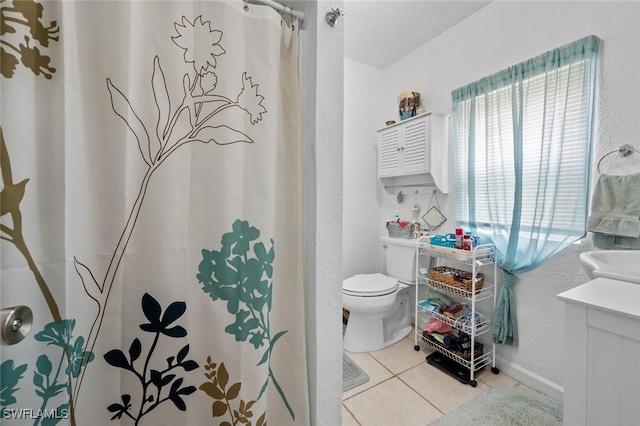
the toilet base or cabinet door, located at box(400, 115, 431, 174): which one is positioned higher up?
cabinet door, located at box(400, 115, 431, 174)

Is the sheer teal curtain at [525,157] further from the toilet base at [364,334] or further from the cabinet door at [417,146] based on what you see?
the toilet base at [364,334]

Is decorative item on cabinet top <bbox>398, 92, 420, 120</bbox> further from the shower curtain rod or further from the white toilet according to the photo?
the shower curtain rod

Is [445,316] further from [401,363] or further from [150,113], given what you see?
[150,113]

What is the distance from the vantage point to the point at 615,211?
1269 mm

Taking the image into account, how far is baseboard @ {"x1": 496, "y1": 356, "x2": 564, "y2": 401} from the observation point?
5.03ft

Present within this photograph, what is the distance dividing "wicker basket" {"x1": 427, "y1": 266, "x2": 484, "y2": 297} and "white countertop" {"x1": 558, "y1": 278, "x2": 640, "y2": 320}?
35.7 inches

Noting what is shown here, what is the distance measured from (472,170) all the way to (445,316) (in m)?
1.12

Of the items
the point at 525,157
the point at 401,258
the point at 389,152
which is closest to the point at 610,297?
the point at 525,157

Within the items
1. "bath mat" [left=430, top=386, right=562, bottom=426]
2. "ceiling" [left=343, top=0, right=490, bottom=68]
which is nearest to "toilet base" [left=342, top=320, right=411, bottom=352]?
"bath mat" [left=430, top=386, right=562, bottom=426]

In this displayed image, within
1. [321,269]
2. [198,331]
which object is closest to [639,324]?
[321,269]

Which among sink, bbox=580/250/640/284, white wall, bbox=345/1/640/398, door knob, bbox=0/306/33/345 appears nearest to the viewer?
door knob, bbox=0/306/33/345

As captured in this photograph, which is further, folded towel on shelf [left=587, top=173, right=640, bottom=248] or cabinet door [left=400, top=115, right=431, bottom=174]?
cabinet door [left=400, top=115, right=431, bottom=174]

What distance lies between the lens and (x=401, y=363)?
1.91 meters

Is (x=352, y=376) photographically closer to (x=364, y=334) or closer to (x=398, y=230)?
(x=364, y=334)
